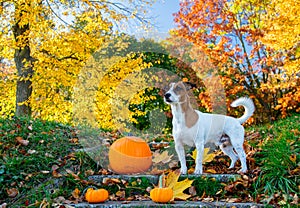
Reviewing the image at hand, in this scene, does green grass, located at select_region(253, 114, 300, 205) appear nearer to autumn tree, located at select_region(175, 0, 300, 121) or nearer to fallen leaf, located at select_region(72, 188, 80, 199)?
fallen leaf, located at select_region(72, 188, 80, 199)

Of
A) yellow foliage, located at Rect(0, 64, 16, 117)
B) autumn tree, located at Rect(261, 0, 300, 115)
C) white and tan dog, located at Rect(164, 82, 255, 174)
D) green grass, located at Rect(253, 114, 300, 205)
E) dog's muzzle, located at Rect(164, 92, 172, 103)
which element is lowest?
green grass, located at Rect(253, 114, 300, 205)

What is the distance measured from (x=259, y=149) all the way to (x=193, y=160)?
79cm

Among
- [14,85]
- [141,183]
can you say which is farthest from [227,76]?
[141,183]

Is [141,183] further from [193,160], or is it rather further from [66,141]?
[66,141]

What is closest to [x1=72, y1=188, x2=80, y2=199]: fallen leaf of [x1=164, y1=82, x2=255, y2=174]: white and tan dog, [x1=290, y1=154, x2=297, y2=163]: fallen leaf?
[x1=164, y1=82, x2=255, y2=174]: white and tan dog

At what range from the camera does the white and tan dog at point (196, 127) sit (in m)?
3.35

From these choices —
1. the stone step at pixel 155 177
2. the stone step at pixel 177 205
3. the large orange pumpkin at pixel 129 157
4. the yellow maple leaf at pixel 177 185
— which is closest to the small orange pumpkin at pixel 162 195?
the stone step at pixel 177 205

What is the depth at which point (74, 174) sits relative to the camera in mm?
3604

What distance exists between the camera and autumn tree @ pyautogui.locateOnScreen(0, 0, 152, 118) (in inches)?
339

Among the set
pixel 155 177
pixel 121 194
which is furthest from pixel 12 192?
pixel 155 177

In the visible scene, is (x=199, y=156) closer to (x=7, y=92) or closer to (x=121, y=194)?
(x=121, y=194)

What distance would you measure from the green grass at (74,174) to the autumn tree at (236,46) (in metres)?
6.25

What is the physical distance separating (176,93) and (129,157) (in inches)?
38.1

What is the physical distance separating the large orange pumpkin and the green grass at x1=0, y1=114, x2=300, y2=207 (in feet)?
0.77
